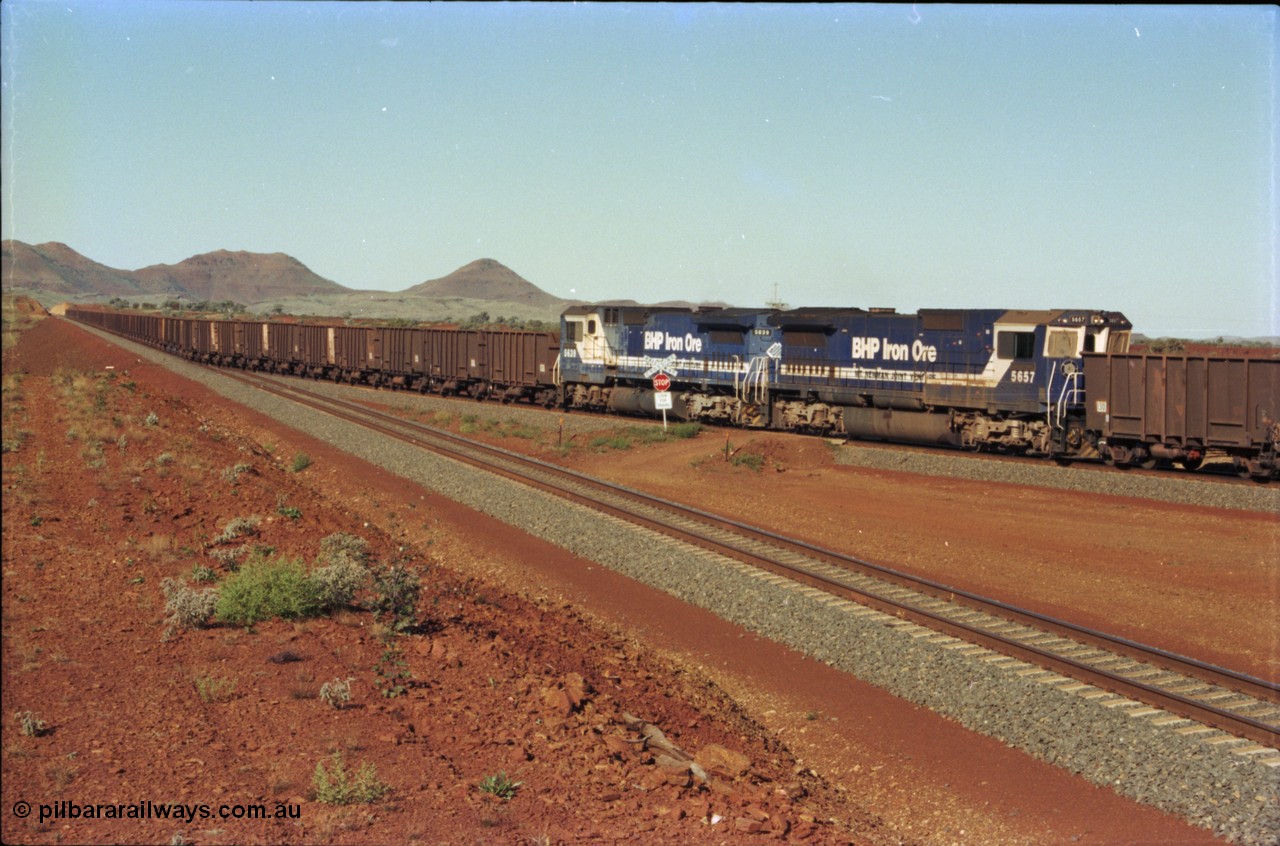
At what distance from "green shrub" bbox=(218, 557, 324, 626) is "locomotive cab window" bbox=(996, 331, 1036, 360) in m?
20.4

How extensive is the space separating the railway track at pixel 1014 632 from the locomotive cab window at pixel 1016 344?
11.0 m

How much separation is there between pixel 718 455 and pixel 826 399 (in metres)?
4.69

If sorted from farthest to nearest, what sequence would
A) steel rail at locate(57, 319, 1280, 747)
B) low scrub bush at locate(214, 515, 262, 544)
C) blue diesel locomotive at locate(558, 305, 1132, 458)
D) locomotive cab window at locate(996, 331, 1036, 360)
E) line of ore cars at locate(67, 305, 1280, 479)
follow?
locomotive cab window at locate(996, 331, 1036, 360) < blue diesel locomotive at locate(558, 305, 1132, 458) < line of ore cars at locate(67, 305, 1280, 479) < low scrub bush at locate(214, 515, 262, 544) < steel rail at locate(57, 319, 1280, 747)

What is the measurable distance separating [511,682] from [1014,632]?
668 centimetres

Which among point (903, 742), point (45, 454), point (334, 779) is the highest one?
point (45, 454)

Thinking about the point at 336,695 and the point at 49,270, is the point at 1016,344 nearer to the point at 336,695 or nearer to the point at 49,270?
the point at 336,695

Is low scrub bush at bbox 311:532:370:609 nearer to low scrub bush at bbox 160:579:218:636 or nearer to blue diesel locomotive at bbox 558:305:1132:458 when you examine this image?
low scrub bush at bbox 160:579:218:636

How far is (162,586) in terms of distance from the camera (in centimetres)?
1182

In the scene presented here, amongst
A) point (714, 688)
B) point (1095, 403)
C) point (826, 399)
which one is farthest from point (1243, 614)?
point (826, 399)

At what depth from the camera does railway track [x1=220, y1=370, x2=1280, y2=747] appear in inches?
413

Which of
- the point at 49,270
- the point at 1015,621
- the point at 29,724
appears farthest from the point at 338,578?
the point at 49,270

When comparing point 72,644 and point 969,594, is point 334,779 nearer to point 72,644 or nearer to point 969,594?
point 72,644

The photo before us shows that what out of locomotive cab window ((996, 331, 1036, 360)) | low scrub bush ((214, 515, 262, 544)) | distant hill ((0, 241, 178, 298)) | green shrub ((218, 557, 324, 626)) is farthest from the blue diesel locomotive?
green shrub ((218, 557, 324, 626))

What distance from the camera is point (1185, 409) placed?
923 inches
